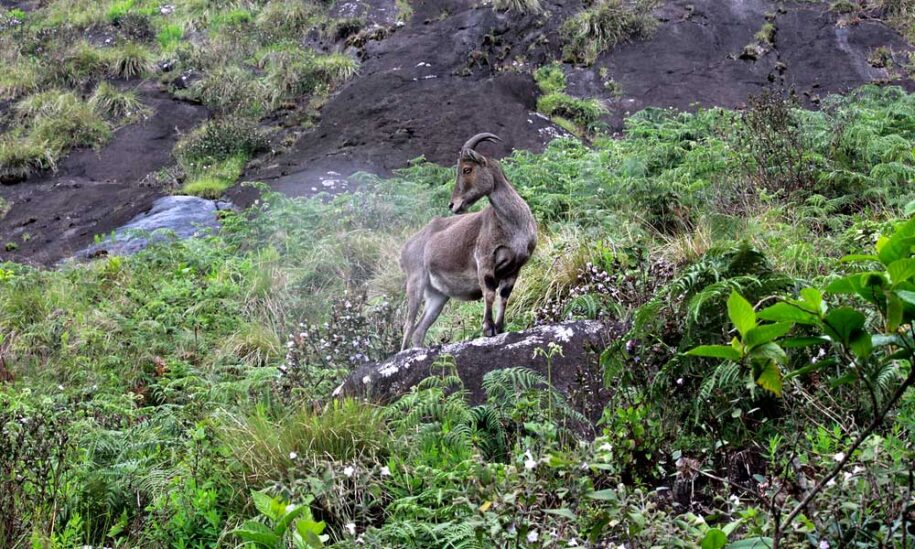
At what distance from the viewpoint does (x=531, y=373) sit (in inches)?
210

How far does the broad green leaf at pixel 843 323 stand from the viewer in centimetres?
197

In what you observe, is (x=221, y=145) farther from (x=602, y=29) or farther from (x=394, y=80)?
(x=602, y=29)

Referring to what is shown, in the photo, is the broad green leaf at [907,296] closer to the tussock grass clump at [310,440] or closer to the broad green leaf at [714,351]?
the broad green leaf at [714,351]

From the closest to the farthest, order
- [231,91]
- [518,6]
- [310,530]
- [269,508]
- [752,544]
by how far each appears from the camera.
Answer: [752,544], [310,530], [269,508], [231,91], [518,6]

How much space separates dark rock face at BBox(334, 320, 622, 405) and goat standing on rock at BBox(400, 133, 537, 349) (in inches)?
37.4

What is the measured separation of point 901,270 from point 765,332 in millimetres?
363

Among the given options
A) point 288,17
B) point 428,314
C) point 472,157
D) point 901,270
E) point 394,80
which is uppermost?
point 901,270

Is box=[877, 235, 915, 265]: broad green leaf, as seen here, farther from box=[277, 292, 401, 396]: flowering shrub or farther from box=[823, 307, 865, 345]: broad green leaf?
box=[277, 292, 401, 396]: flowering shrub

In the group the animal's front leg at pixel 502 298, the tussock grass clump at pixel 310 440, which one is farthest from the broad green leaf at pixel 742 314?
the animal's front leg at pixel 502 298

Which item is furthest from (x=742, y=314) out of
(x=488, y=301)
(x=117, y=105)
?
(x=117, y=105)

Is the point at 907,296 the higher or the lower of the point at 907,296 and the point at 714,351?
the higher

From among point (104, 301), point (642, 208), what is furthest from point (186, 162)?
point (642, 208)

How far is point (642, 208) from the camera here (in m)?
10.5

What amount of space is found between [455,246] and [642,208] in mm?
3564
